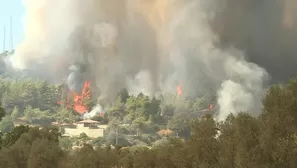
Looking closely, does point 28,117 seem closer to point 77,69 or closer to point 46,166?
point 77,69

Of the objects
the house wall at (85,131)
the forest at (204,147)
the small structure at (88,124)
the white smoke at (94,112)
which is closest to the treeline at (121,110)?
the white smoke at (94,112)

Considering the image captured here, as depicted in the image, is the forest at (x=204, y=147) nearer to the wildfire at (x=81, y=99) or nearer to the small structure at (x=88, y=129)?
the small structure at (x=88, y=129)

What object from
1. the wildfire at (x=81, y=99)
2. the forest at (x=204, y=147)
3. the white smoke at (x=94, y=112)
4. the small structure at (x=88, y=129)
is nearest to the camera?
the forest at (x=204, y=147)

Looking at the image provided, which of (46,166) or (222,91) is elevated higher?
(222,91)

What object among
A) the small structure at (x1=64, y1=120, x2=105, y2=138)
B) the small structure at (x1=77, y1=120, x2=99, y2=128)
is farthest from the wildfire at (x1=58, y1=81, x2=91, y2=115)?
the small structure at (x1=64, y1=120, x2=105, y2=138)

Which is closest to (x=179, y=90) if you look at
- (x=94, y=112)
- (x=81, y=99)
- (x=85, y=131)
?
(x=94, y=112)

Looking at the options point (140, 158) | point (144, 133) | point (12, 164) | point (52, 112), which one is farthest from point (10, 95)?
point (140, 158)

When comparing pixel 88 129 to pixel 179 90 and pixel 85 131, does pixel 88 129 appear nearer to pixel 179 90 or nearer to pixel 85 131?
pixel 85 131

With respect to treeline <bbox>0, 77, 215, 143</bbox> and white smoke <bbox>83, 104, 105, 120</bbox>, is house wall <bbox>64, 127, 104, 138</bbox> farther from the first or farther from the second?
white smoke <bbox>83, 104, 105, 120</bbox>
